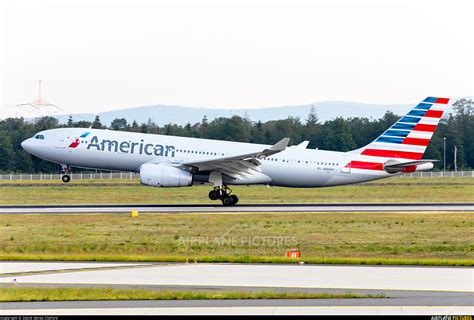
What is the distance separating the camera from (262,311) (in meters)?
15.6

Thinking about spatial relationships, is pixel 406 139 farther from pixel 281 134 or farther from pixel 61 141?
pixel 281 134

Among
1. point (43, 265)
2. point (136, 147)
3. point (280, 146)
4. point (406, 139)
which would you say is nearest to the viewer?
point (43, 265)

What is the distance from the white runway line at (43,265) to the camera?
22.1 m

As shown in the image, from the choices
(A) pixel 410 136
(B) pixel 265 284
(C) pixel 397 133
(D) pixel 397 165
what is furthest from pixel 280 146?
(B) pixel 265 284

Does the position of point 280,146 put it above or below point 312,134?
below

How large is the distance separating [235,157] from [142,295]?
2444 centimetres

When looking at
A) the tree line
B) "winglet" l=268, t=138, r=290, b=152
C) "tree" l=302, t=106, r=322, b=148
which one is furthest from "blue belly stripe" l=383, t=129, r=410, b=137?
"tree" l=302, t=106, r=322, b=148

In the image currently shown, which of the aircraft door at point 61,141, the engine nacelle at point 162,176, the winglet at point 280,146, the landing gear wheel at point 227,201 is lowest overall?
the landing gear wheel at point 227,201

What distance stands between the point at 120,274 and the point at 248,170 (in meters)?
22.8

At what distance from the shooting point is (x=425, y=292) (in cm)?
1769

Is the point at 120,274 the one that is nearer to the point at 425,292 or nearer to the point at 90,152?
the point at 425,292

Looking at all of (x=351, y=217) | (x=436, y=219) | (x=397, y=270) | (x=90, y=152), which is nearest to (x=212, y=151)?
(x=90, y=152)

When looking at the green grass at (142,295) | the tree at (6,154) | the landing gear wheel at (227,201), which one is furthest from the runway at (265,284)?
the tree at (6,154)

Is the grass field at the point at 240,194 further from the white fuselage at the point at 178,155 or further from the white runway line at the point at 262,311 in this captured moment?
the white runway line at the point at 262,311
